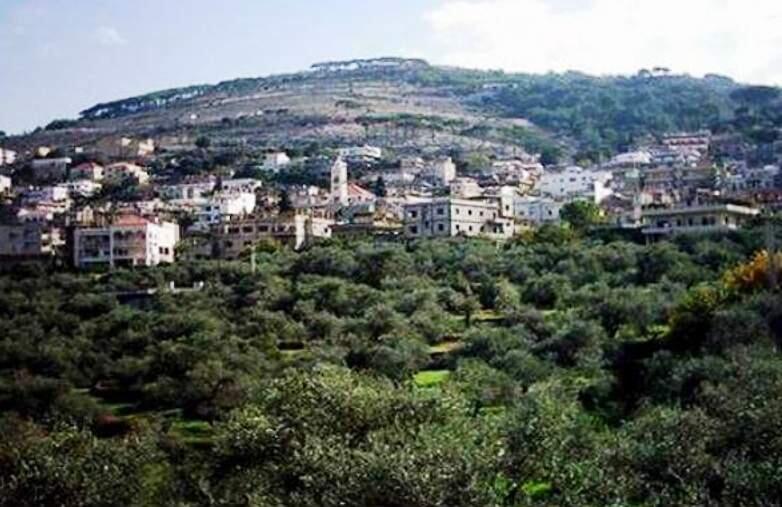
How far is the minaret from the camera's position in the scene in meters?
107

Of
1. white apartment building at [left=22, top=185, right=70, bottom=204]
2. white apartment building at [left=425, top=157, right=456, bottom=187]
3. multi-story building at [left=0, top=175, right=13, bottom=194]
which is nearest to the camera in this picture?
white apartment building at [left=22, top=185, right=70, bottom=204]

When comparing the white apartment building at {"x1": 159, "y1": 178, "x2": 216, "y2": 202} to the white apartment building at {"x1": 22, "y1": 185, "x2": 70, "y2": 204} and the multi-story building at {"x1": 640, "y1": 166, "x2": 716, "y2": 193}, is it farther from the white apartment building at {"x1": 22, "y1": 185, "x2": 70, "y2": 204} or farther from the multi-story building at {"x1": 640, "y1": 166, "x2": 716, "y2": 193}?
the multi-story building at {"x1": 640, "y1": 166, "x2": 716, "y2": 193}

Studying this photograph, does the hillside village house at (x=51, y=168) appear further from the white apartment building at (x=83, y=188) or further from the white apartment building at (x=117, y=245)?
the white apartment building at (x=117, y=245)

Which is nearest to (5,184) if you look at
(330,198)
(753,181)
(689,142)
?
(330,198)

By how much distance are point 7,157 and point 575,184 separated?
70.1 meters

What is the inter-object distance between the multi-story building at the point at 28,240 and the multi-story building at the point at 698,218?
37824mm

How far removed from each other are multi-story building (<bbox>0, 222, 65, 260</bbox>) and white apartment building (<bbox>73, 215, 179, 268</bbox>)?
621 cm

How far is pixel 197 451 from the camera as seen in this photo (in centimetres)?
3541

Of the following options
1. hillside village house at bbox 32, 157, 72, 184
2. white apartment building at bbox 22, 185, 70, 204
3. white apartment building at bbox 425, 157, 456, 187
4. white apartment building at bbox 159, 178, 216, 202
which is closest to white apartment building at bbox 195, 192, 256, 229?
white apartment building at bbox 159, 178, 216, 202

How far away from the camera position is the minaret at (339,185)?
107 meters

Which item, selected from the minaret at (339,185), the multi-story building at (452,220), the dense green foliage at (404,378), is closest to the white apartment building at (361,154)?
the minaret at (339,185)

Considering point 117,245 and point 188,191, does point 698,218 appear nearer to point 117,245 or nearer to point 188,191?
point 117,245

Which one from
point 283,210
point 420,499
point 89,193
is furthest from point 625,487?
point 89,193

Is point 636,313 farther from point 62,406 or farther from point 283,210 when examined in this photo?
point 283,210
